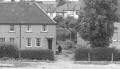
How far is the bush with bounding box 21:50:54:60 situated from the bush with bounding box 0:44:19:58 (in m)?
0.89

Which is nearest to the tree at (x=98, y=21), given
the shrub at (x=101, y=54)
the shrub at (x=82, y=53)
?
the shrub at (x=101, y=54)

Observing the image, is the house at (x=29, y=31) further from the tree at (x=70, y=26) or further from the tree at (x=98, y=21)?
the tree at (x=70, y=26)

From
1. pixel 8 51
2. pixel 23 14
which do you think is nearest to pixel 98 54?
pixel 8 51

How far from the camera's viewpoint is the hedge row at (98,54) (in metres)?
39.1

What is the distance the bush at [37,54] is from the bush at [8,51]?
892 millimetres

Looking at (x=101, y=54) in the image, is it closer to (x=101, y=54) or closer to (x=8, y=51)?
(x=101, y=54)

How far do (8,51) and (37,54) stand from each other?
371 centimetres

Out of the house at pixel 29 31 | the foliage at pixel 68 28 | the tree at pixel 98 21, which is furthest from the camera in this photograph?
the foliage at pixel 68 28

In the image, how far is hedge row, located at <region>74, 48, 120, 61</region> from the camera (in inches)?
1539

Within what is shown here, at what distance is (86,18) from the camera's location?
42812mm

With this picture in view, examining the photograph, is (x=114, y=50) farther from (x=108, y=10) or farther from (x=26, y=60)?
(x=26, y=60)

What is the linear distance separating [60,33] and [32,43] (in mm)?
21420

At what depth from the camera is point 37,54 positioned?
39.1 meters

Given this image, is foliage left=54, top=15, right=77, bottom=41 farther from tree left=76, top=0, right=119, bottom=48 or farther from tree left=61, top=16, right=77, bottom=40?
tree left=76, top=0, right=119, bottom=48
